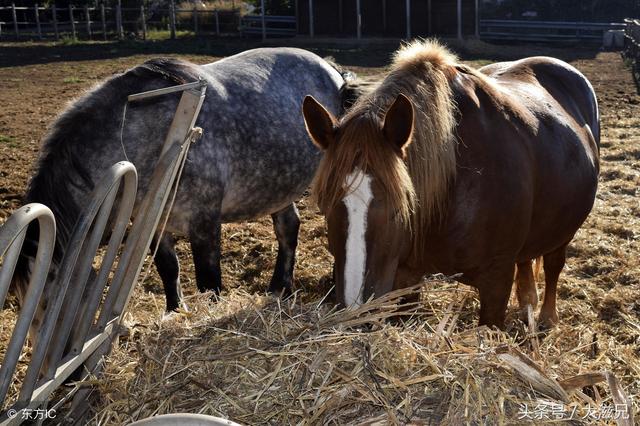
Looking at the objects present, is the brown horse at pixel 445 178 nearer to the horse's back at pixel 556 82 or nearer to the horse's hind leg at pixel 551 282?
the horse's back at pixel 556 82

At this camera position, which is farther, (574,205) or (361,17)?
(361,17)

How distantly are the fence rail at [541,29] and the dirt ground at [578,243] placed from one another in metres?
10.2

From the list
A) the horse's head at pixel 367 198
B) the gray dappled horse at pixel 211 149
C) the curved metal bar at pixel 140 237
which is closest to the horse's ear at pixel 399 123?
the horse's head at pixel 367 198

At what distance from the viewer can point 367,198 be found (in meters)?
2.68

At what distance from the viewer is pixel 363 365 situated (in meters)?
2.24

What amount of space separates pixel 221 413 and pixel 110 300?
0.83 m

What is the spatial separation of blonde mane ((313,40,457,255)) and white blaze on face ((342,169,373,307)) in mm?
39

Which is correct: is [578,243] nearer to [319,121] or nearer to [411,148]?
[411,148]

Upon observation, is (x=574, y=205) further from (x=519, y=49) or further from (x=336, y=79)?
(x=519, y=49)

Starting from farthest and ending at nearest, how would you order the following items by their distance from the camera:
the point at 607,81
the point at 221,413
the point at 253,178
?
the point at 607,81, the point at 253,178, the point at 221,413

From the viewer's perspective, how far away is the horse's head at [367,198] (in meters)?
2.68

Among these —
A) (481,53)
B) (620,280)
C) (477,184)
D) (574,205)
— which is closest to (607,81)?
(481,53)

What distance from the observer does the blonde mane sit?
2715 millimetres

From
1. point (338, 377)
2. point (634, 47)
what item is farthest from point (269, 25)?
point (338, 377)
